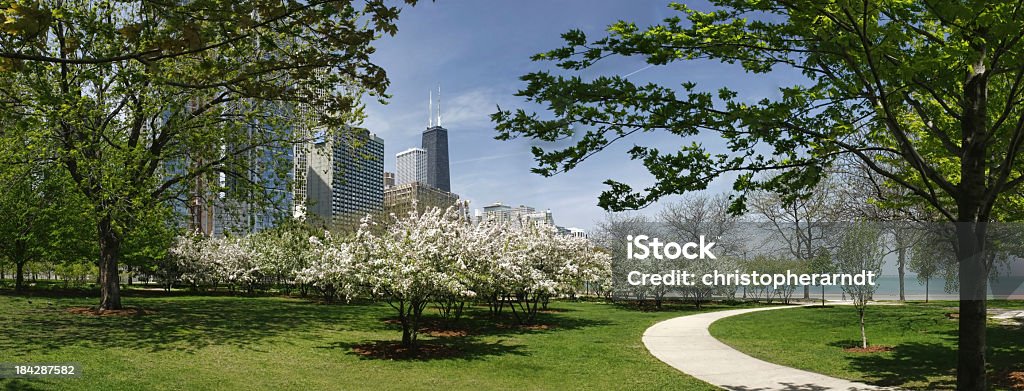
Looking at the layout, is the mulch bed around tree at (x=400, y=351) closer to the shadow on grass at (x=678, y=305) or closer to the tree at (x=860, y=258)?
the tree at (x=860, y=258)

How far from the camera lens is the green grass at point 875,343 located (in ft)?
34.8

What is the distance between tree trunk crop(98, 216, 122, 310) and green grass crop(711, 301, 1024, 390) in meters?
18.6

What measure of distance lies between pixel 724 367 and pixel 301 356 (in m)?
8.59

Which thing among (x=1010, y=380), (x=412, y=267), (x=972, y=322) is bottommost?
(x=1010, y=380)

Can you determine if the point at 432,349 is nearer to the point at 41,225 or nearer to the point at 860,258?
the point at 860,258

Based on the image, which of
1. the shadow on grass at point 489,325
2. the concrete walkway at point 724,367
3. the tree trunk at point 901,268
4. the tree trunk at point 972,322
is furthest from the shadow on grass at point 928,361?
the tree trunk at point 901,268

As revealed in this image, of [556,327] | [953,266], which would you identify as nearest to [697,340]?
[556,327]

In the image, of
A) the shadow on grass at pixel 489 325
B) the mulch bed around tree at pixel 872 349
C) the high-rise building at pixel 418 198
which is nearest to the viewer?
the mulch bed around tree at pixel 872 349

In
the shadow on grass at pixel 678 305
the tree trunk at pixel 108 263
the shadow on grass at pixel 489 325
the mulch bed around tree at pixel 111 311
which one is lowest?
the shadow on grass at pixel 678 305

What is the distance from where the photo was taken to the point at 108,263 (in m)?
18.5

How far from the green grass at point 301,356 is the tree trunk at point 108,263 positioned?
3.42 ft

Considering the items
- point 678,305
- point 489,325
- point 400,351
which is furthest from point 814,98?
point 678,305

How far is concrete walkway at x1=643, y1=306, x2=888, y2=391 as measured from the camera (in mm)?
9633

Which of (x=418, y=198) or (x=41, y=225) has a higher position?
(x=418, y=198)
